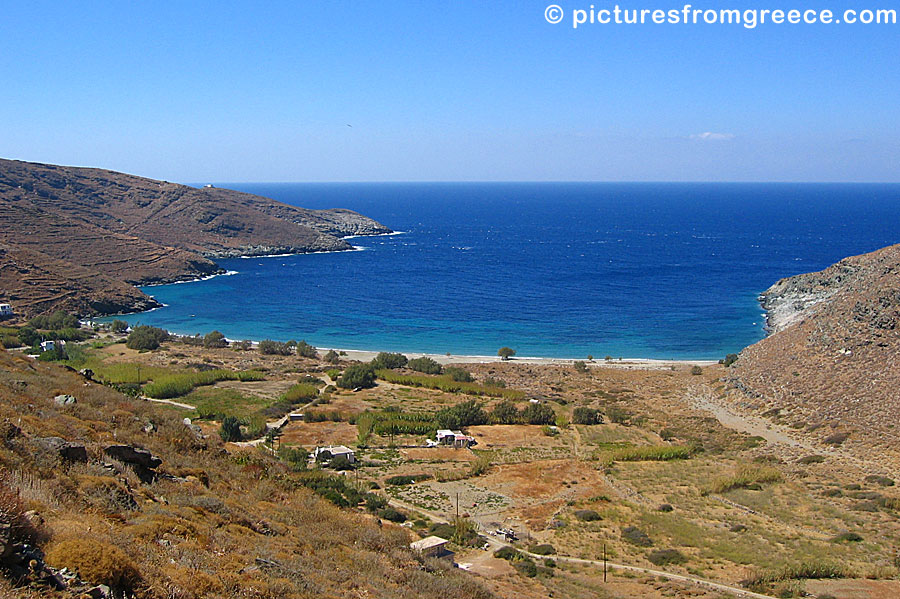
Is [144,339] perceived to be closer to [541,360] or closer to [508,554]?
[541,360]

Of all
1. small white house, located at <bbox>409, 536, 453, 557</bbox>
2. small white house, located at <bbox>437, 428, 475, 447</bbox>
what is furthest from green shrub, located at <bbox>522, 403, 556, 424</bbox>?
small white house, located at <bbox>409, 536, 453, 557</bbox>

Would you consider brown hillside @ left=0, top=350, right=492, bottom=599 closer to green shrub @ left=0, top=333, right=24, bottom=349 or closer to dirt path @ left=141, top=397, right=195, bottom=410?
dirt path @ left=141, top=397, right=195, bottom=410

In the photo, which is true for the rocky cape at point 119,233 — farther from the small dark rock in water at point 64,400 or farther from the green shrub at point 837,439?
the green shrub at point 837,439

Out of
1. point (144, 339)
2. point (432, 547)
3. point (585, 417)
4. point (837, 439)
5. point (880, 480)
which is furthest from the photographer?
point (144, 339)

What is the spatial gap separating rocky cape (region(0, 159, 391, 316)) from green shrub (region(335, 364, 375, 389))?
41.3m

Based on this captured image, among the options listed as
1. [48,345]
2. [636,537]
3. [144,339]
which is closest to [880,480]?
[636,537]

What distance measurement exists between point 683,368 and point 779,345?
7.91m

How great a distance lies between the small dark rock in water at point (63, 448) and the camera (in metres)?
11.8

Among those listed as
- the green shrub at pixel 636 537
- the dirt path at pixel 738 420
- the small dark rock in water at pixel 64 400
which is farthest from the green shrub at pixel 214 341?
the green shrub at pixel 636 537

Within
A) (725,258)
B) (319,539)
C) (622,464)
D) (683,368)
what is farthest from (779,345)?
(725,258)

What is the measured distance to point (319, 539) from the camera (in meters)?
13.8

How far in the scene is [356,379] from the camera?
A: 147 feet

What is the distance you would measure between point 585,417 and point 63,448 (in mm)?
30604

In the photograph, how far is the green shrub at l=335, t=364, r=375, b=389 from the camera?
4447 cm
